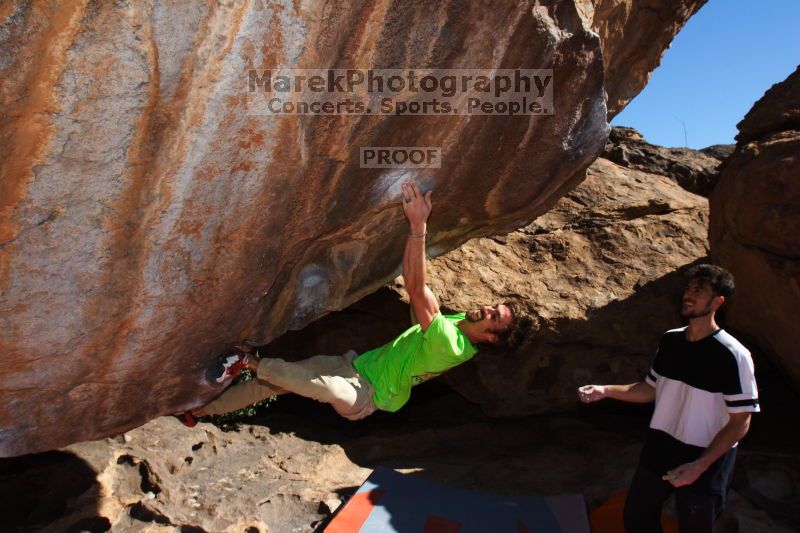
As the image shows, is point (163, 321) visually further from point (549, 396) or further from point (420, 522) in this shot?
point (549, 396)

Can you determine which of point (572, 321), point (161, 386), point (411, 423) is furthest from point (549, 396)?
point (161, 386)

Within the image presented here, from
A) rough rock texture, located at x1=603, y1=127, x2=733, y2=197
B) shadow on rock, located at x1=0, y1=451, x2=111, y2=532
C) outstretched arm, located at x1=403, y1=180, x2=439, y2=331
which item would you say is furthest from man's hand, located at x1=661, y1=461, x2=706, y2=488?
rough rock texture, located at x1=603, y1=127, x2=733, y2=197

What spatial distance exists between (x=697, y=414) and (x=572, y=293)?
111 inches

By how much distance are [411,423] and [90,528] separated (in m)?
3.13

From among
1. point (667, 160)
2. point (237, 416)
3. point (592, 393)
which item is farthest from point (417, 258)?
point (667, 160)

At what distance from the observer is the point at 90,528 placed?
12.3ft

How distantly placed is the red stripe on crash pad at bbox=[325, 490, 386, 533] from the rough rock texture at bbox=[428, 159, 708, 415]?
1.77 m

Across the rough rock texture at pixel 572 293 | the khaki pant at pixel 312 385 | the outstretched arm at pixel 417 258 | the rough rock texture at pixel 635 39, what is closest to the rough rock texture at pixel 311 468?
the rough rock texture at pixel 572 293

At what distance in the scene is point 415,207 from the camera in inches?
140

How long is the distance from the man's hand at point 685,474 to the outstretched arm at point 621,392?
52 cm

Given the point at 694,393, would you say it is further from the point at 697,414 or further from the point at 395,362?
the point at 395,362

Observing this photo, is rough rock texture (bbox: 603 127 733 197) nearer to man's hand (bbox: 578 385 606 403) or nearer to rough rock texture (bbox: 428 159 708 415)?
rough rock texture (bbox: 428 159 708 415)

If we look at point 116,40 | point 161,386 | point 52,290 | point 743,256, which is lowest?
point 161,386

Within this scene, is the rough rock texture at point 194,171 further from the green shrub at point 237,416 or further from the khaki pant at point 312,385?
the green shrub at point 237,416
